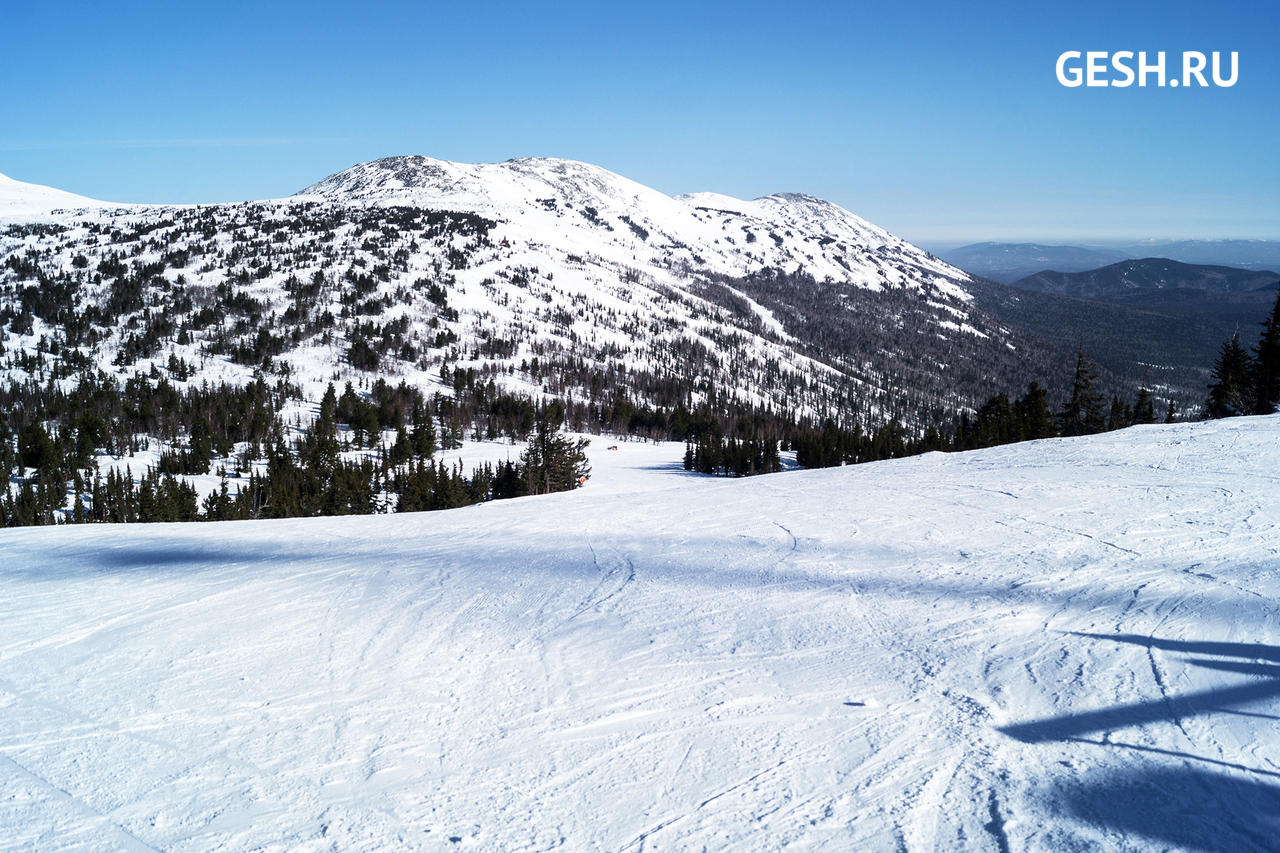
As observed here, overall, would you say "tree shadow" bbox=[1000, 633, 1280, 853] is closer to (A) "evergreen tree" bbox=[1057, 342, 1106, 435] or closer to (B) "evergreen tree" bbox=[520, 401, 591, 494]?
(A) "evergreen tree" bbox=[1057, 342, 1106, 435]

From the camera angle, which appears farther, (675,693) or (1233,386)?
(1233,386)

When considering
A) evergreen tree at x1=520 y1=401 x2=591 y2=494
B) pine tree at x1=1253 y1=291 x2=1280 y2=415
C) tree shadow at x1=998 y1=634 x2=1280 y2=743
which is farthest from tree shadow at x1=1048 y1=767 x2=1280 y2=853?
evergreen tree at x1=520 y1=401 x2=591 y2=494

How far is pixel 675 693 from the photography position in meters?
6.67

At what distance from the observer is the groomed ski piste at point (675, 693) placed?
4848 mm

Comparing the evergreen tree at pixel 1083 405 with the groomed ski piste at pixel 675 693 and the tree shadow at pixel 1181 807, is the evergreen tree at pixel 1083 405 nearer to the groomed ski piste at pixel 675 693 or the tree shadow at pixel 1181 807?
the groomed ski piste at pixel 675 693

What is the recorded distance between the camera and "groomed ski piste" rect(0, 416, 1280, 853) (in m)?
4.85

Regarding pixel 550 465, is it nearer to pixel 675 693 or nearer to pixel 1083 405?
pixel 1083 405

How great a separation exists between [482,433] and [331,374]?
48694 millimetres

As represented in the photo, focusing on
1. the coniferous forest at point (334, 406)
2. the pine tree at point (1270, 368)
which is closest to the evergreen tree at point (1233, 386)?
the coniferous forest at point (334, 406)

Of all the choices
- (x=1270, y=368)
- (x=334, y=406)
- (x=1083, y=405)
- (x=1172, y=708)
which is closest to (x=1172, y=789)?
(x=1172, y=708)

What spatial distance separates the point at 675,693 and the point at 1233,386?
62.2 metres

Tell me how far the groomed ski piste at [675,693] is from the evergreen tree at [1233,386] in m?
46.4

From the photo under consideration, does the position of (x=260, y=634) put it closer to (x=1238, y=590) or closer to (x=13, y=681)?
(x=13, y=681)

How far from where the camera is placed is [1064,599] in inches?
343
